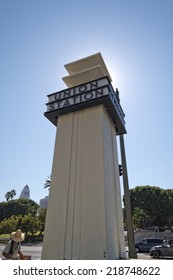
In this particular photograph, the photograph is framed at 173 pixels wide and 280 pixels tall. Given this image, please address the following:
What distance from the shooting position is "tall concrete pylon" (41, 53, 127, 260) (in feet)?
22.6

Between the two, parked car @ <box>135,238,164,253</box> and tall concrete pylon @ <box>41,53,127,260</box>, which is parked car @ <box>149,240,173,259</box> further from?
tall concrete pylon @ <box>41,53,127,260</box>

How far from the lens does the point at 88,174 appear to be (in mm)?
7828

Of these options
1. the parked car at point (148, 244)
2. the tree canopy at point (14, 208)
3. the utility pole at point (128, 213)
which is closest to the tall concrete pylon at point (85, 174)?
the utility pole at point (128, 213)

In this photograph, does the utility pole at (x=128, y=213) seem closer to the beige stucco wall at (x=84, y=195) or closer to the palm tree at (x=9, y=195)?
the beige stucco wall at (x=84, y=195)

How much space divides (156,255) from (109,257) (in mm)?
12527

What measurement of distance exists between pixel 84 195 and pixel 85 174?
2.69ft

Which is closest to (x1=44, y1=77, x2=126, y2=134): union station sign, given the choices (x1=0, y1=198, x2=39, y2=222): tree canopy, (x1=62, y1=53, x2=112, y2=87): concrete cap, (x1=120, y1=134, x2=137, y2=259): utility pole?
(x1=62, y1=53, x2=112, y2=87): concrete cap

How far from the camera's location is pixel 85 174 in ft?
25.9

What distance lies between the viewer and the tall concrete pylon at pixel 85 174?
6.90 metres

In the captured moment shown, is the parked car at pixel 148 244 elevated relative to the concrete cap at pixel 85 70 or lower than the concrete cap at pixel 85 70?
lower

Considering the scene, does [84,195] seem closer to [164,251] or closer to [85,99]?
[85,99]

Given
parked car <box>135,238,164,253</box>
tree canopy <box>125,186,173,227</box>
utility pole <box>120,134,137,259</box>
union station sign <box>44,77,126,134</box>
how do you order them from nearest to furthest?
utility pole <box>120,134,137,259</box>
union station sign <box>44,77,126,134</box>
parked car <box>135,238,164,253</box>
tree canopy <box>125,186,173,227</box>

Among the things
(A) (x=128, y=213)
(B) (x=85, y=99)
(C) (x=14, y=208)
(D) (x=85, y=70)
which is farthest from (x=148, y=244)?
(C) (x=14, y=208)
